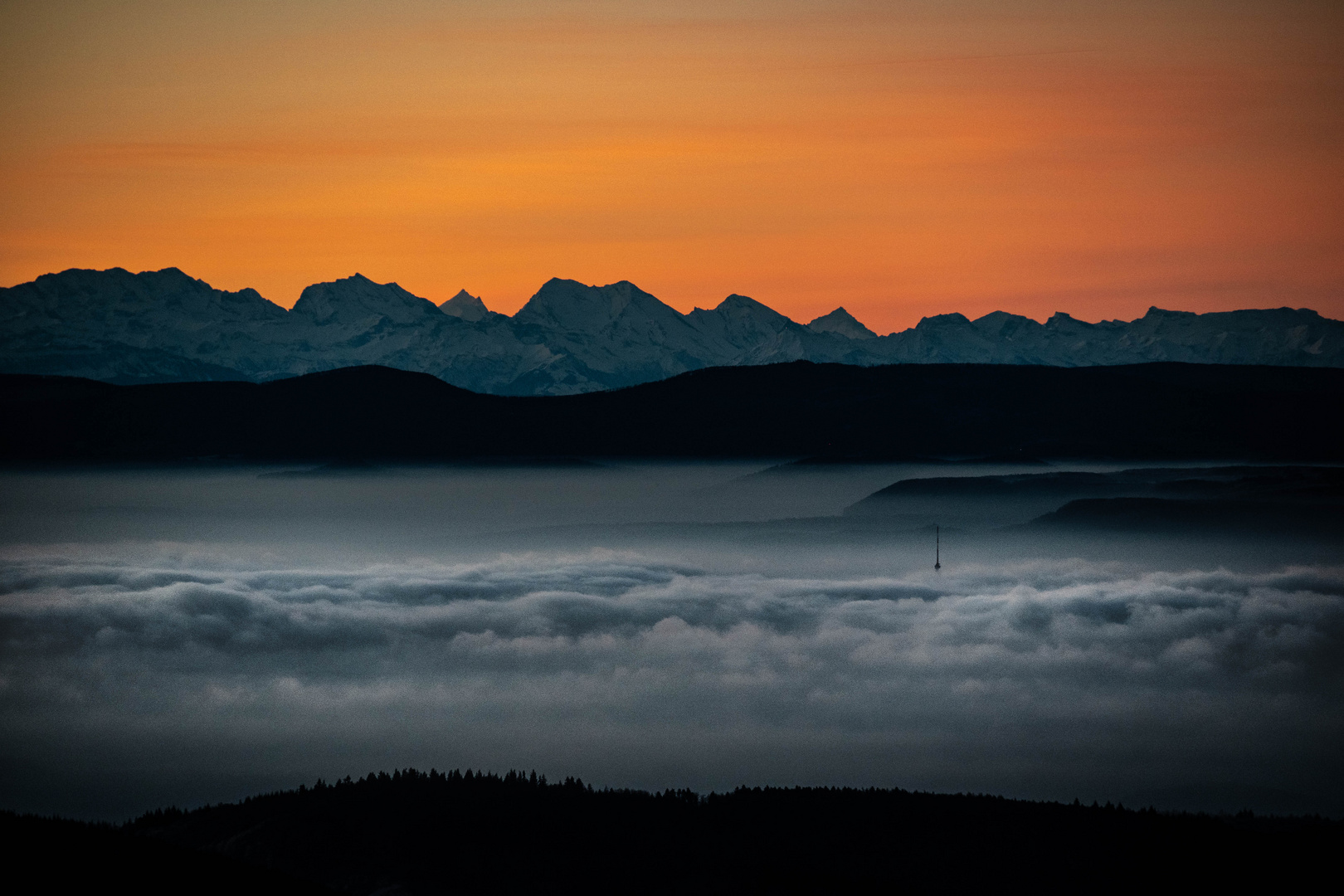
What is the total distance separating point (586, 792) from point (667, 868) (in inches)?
1114

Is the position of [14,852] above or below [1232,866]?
above

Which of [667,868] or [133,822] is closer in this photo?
[667,868]

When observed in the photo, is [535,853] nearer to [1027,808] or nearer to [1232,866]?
[1027,808]

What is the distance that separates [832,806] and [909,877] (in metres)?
18.9

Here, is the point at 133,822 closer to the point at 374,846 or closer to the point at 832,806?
the point at 374,846

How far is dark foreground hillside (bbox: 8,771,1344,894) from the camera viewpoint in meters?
133

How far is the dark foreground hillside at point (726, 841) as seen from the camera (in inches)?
5241

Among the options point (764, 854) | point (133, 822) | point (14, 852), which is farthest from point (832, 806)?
point (14, 852)

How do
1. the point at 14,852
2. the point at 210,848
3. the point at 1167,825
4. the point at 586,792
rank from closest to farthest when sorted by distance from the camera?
the point at 14,852
the point at 210,848
the point at 1167,825
the point at 586,792

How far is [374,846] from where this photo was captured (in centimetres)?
13750

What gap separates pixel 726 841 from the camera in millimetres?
145625

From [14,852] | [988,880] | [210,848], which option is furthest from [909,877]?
[14,852]

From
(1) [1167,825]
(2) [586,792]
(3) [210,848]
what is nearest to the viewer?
(3) [210,848]

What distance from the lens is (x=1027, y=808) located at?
513ft
